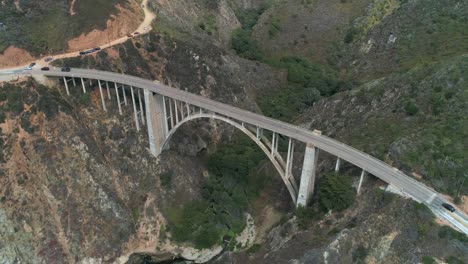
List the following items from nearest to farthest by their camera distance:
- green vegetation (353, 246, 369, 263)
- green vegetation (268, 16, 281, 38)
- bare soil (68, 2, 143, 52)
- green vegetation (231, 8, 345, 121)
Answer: green vegetation (353, 246, 369, 263), bare soil (68, 2, 143, 52), green vegetation (231, 8, 345, 121), green vegetation (268, 16, 281, 38)

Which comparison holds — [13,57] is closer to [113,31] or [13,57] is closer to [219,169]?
[113,31]

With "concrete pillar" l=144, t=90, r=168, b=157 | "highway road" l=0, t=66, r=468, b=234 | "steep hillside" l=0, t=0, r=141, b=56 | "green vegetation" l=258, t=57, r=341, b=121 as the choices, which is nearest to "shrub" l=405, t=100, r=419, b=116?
"highway road" l=0, t=66, r=468, b=234

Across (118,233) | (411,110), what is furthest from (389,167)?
(118,233)

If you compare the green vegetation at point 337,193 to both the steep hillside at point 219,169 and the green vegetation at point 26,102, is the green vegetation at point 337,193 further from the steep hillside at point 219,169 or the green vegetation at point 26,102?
the green vegetation at point 26,102

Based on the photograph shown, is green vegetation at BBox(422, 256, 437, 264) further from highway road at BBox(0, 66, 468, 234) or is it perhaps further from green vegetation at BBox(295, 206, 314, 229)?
green vegetation at BBox(295, 206, 314, 229)

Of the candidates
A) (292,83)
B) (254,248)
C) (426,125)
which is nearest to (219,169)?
(254,248)

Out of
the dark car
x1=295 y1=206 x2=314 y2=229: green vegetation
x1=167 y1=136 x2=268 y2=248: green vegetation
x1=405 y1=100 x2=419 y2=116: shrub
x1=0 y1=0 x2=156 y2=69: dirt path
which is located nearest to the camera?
the dark car

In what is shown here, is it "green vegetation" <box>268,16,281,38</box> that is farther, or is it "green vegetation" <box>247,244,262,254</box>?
"green vegetation" <box>268,16,281,38</box>
